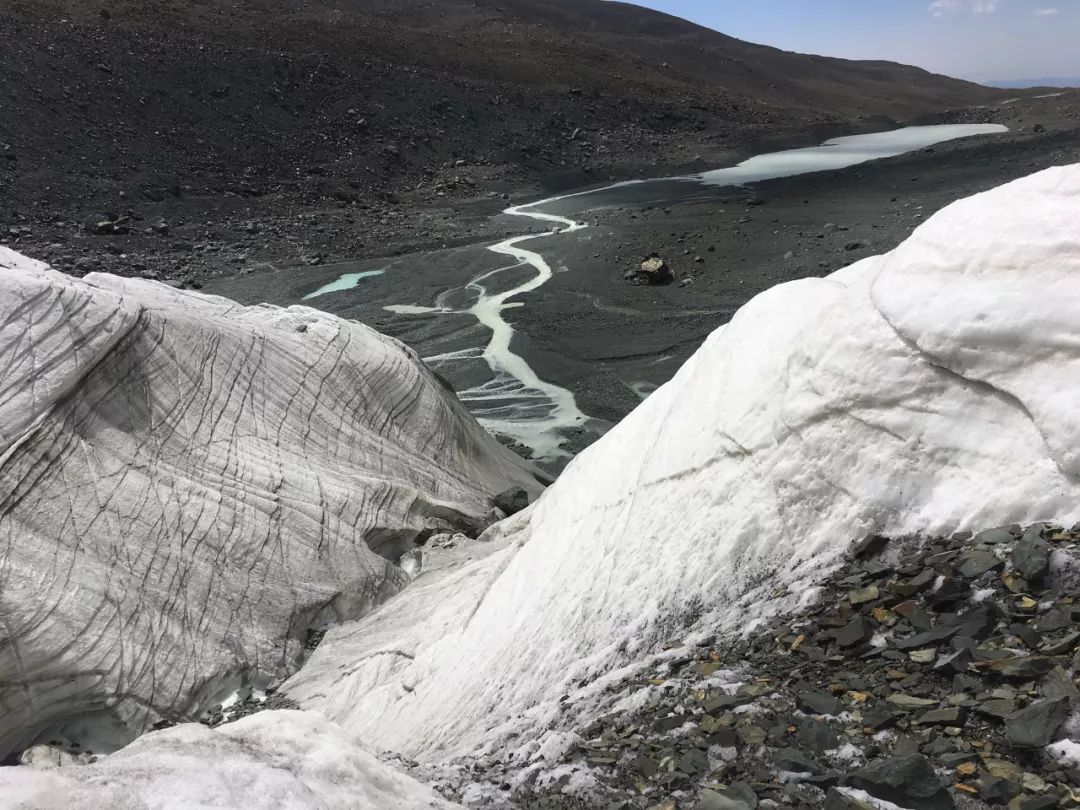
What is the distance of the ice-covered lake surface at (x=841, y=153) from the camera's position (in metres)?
35.9

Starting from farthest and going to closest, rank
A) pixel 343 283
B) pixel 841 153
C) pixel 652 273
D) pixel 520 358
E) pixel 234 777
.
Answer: pixel 841 153 < pixel 343 283 < pixel 652 273 < pixel 520 358 < pixel 234 777

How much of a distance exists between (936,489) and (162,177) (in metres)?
29.9

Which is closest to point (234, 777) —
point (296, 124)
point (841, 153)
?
point (296, 124)

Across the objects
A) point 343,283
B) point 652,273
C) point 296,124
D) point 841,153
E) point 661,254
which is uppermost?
point 296,124

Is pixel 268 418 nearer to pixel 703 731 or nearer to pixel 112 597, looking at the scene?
pixel 112 597

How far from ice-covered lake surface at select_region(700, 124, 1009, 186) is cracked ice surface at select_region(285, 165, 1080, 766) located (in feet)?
101

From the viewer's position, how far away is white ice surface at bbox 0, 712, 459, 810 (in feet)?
7.69

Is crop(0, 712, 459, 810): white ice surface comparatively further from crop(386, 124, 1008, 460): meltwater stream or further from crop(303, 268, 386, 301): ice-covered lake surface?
crop(303, 268, 386, 301): ice-covered lake surface

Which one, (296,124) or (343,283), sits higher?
(296,124)

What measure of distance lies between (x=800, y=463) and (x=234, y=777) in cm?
256

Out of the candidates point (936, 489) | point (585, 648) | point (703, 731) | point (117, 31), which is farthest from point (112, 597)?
point (117, 31)

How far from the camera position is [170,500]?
6324 mm

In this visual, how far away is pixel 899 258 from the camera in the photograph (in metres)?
→ 3.82

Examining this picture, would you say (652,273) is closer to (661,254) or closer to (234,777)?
(661,254)
